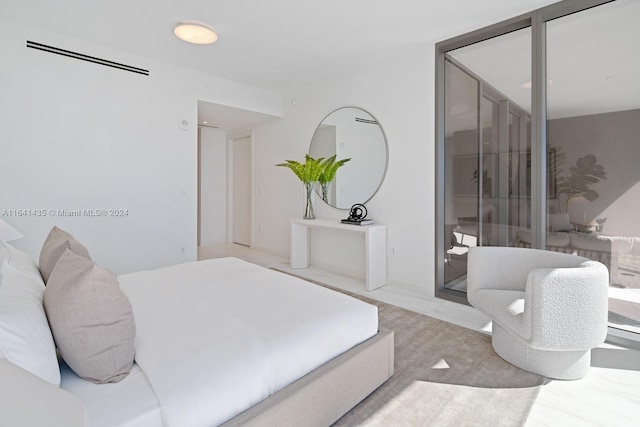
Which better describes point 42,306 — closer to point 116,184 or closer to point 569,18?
point 116,184

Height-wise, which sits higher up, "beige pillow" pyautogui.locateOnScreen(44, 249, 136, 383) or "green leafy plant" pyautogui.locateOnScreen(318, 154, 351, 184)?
"green leafy plant" pyautogui.locateOnScreen(318, 154, 351, 184)

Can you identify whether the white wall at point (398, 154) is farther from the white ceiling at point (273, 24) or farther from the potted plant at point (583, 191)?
the potted plant at point (583, 191)

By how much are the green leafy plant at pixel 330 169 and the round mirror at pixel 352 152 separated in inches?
3.2

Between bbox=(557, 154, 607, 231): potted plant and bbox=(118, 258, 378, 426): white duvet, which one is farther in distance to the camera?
bbox=(557, 154, 607, 231): potted plant

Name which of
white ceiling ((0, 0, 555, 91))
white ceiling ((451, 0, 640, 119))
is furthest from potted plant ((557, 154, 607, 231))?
white ceiling ((0, 0, 555, 91))

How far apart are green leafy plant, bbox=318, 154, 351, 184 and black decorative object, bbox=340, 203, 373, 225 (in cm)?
56

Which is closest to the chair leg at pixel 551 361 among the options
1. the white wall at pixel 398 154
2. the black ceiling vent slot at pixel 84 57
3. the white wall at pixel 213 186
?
the white wall at pixel 398 154

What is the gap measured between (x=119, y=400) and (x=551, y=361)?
224cm

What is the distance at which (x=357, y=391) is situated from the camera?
1585mm

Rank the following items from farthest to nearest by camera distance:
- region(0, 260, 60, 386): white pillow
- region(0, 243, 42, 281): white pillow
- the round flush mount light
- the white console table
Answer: the white console table → the round flush mount light → region(0, 243, 42, 281): white pillow → region(0, 260, 60, 386): white pillow

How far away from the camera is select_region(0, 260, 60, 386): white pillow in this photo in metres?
0.87

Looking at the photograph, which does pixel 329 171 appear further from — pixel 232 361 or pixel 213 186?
pixel 232 361

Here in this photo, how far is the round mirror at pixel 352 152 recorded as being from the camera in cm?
391

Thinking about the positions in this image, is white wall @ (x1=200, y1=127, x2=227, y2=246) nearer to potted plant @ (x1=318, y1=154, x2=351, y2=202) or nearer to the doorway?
the doorway
